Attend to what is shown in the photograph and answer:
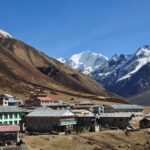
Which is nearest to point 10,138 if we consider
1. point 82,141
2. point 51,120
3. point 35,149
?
point 35,149

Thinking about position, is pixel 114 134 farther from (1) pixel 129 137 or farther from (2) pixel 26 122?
(2) pixel 26 122

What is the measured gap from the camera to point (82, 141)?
128 m

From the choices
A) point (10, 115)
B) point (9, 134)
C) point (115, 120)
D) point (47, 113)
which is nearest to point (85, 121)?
point (115, 120)

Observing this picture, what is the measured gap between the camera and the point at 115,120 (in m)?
164

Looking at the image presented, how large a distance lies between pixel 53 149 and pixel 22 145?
9.95 metres

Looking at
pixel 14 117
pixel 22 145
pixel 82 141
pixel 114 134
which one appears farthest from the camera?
pixel 14 117

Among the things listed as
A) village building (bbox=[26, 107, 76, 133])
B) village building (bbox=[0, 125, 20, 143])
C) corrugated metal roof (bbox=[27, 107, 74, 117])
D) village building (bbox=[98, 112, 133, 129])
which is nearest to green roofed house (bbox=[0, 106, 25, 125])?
village building (bbox=[26, 107, 76, 133])

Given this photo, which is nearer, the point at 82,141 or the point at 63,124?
the point at 82,141

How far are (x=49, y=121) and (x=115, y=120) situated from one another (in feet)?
88.3

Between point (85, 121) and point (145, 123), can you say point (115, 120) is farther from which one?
point (145, 123)

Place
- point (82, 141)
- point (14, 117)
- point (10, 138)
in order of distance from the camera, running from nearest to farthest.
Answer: point (10, 138)
point (82, 141)
point (14, 117)

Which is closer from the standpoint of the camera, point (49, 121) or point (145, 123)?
point (49, 121)

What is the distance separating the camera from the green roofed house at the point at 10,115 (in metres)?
156

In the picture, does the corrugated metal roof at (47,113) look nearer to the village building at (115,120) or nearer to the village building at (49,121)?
the village building at (49,121)
